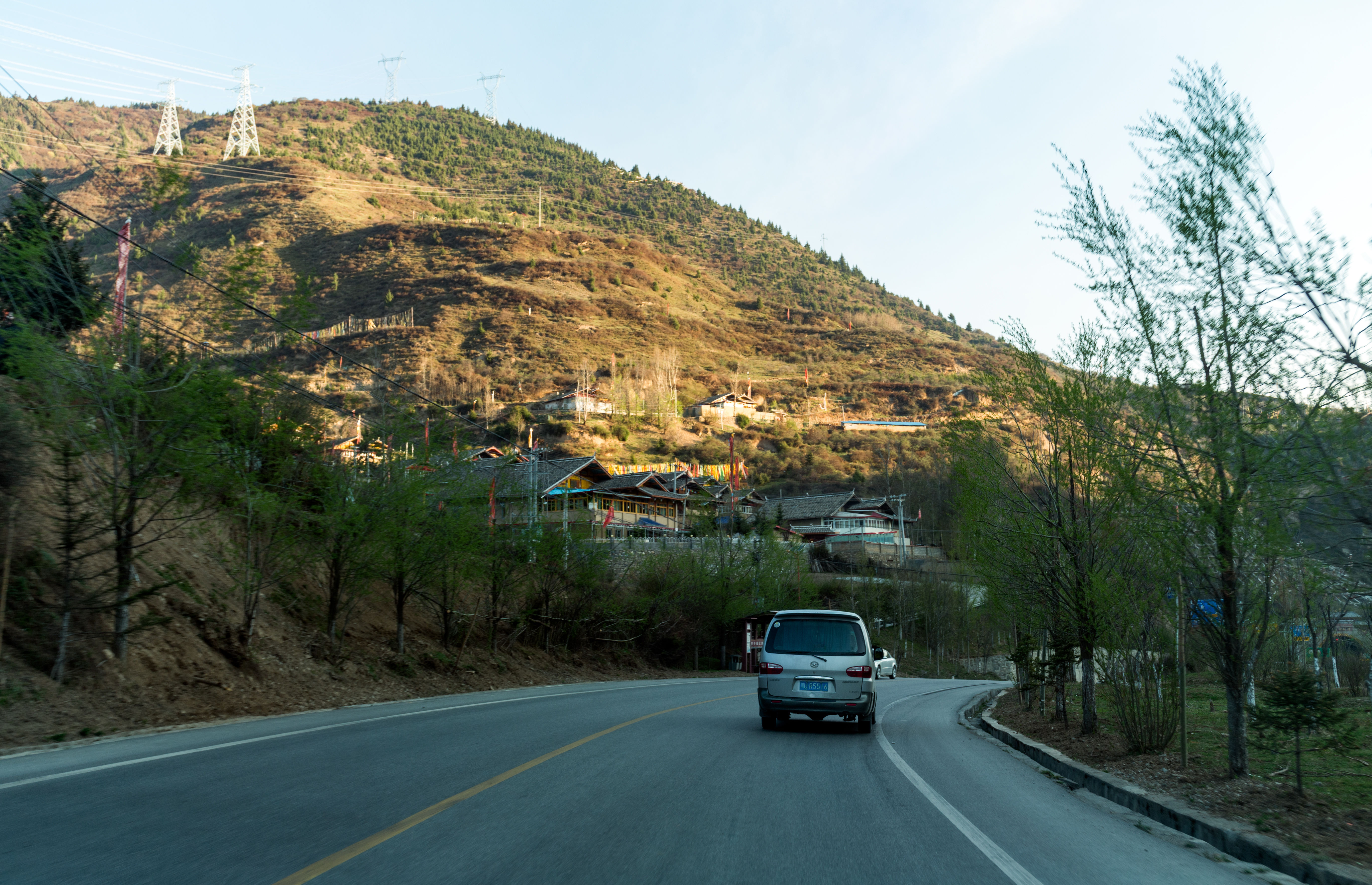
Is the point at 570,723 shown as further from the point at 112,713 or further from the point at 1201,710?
the point at 1201,710

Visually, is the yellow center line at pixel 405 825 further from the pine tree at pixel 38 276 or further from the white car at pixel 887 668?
the white car at pixel 887 668

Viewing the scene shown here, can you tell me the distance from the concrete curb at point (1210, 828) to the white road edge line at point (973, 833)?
5.84ft

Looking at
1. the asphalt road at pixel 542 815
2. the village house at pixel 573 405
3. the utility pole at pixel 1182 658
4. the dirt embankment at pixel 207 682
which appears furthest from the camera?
the village house at pixel 573 405

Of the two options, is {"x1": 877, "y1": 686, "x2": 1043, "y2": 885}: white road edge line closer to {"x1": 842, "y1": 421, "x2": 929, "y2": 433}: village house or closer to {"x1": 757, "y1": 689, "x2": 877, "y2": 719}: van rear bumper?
{"x1": 757, "y1": 689, "x2": 877, "y2": 719}: van rear bumper

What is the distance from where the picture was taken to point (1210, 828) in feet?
22.1

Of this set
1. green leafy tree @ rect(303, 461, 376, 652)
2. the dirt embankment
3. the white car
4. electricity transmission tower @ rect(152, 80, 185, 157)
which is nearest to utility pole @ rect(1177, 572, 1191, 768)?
the dirt embankment

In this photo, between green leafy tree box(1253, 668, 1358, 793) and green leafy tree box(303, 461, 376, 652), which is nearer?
green leafy tree box(1253, 668, 1358, 793)

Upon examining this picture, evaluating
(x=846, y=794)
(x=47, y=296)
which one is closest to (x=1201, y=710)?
(x=846, y=794)

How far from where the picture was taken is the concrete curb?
545 centimetres

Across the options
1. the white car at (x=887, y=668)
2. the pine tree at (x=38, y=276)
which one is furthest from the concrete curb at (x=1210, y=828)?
the white car at (x=887, y=668)

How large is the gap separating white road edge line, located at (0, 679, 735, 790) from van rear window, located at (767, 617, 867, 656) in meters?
6.23

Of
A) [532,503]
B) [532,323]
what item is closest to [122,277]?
[532,503]

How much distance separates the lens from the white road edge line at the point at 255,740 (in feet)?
25.5

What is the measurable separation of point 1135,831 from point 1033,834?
1.10 m
